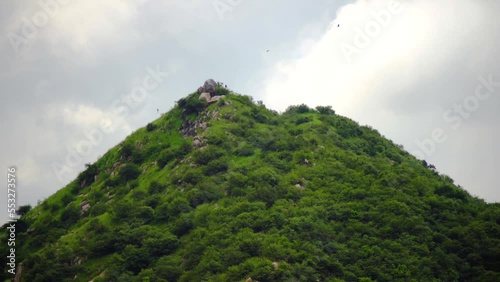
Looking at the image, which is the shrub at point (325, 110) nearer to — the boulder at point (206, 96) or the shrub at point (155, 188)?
the boulder at point (206, 96)

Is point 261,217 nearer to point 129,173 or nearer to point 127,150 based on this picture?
point 129,173

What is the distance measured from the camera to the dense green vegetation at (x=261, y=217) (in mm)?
71688

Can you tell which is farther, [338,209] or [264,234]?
[338,209]

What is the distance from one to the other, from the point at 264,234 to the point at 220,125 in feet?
156

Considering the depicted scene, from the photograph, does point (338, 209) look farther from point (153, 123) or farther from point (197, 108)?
point (153, 123)

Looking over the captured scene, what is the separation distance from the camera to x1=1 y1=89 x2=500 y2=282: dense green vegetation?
71688 millimetres

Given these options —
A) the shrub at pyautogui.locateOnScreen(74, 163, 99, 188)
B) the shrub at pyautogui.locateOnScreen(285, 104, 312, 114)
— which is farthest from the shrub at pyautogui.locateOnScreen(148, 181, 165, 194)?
the shrub at pyautogui.locateOnScreen(285, 104, 312, 114)

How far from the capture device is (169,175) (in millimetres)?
105438

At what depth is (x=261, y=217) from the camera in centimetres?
7925

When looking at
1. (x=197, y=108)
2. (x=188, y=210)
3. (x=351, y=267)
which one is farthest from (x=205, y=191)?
(x=197, y=108)

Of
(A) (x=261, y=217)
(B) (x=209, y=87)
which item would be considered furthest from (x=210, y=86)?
(A) (x=261, y=217)

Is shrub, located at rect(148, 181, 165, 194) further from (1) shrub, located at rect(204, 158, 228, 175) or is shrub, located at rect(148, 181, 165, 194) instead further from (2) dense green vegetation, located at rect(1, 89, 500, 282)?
(1) shrub, located at rect(204, 158, 228, 175)

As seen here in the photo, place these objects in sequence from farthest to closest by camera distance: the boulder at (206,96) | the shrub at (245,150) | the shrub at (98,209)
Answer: the boulder at (206,96), the shrub at (245,150), the shrub at (98,209)

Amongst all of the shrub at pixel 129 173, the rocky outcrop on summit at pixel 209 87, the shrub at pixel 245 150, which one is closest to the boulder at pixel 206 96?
the rocky outcrop on summit at pixel 209 87
